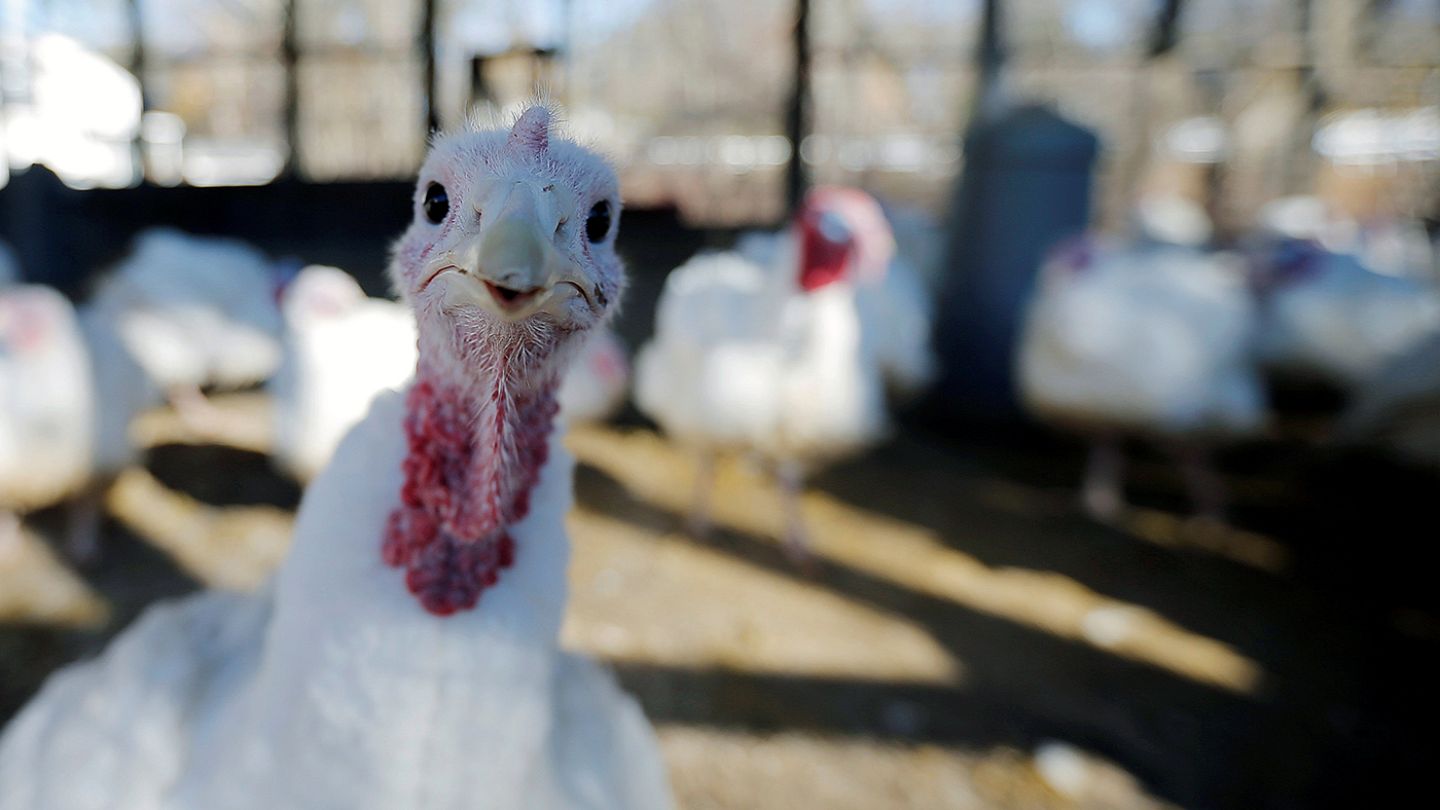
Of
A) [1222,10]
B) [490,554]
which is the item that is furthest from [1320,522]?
[1222,10]

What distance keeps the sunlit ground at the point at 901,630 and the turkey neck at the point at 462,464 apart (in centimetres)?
132

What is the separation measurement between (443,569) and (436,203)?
356 millimetres

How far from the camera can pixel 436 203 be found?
2.75 feet

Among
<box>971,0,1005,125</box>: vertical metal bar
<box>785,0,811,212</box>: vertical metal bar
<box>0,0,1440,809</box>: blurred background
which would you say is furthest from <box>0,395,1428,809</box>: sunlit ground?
<box>971,0,1005,125</box>: vertical metal bar

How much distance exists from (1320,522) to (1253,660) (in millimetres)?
1418

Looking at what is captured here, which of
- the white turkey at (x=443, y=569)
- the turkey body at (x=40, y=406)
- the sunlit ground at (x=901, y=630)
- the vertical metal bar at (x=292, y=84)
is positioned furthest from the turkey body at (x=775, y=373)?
the vertical metal bar at (x=292, y=84)

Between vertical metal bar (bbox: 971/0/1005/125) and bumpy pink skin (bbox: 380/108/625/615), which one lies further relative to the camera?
vertical metal bar (bbox: 971/0/1005/125)

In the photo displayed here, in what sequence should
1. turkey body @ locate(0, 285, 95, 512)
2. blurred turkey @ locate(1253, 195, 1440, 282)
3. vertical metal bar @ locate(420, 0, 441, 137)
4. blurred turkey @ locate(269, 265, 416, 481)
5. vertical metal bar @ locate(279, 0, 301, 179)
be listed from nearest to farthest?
turkey body @ locate(0, 285, 95, 512), blurred turkey @ locate(269, 265, 416, 481), vertical metal bar @ locate(420, 0, 441, 137), blurred turkey @ locate(1253, 195, 1440, 282), vertical metal bar @ locate(279, 0, 301, 179)

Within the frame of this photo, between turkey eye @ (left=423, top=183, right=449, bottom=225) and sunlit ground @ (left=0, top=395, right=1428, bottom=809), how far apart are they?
1.53 meters

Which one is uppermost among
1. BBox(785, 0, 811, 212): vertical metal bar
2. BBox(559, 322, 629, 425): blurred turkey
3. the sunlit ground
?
BBox(785, 0, 811, 212): vertical metal bar

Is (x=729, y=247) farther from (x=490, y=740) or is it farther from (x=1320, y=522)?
(x=490, y=740)

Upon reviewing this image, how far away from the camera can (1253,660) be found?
2.57m

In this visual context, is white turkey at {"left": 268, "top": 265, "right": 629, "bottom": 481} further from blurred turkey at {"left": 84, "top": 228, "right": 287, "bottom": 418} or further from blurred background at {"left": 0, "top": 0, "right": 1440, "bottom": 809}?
blurred turkey at {"left": 84, "top": 228, "right": 287, "bottom": 418}

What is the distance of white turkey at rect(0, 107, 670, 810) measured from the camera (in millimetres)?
736
